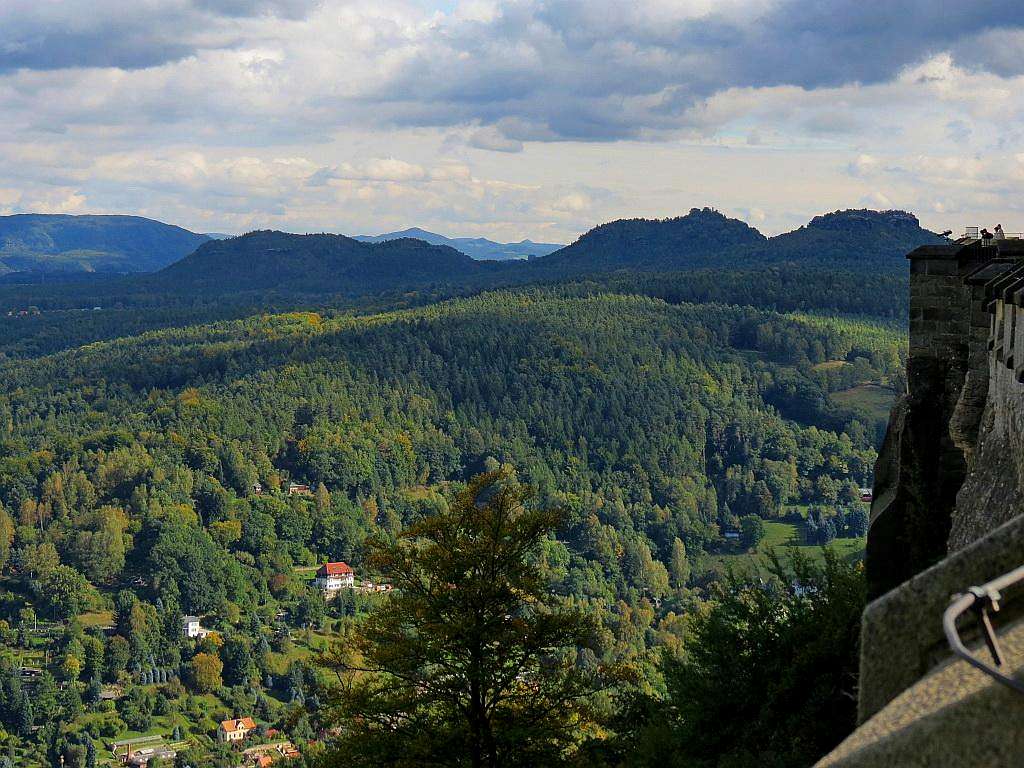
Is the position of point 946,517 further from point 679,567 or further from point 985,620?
point 679,567

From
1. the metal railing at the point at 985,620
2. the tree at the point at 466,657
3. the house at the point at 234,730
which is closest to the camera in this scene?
the metal railing at the point at 985,620

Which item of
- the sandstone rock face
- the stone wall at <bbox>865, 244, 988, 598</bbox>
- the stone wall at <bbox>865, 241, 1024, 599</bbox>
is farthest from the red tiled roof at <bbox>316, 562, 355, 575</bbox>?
the sandstone rock face

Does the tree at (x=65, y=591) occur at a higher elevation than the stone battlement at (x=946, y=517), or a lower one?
lower

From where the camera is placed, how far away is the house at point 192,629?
142062 millimetres

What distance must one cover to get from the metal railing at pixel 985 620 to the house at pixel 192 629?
14429 centimetres

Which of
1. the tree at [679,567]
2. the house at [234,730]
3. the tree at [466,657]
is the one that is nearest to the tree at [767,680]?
the tree at [466,657]

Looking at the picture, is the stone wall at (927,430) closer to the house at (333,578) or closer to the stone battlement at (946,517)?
the stone battlement at (946,517)

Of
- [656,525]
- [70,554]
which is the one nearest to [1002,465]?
[70,554]

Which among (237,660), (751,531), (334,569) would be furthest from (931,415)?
(751,531)

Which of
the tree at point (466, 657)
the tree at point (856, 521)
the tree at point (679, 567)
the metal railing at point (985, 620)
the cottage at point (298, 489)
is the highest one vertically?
the metal railing at point (985, 620)

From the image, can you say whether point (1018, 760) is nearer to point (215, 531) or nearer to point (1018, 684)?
point (1018, 684)

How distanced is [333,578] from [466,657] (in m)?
141

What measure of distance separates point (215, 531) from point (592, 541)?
50.6 meters

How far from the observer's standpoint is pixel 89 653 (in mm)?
130000
